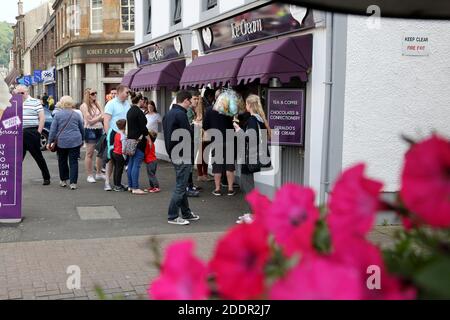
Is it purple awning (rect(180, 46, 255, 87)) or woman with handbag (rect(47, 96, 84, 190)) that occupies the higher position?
purple awning (rect(180, 46, 255, 87))

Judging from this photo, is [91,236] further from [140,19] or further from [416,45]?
[140,19]

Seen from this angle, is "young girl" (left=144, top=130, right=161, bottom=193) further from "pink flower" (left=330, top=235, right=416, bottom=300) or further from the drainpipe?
"pink flower" (left=330, top=235, right=416, bottom=300)

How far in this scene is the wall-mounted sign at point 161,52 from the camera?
1384 cm

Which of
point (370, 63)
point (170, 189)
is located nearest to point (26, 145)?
point (170, 189)

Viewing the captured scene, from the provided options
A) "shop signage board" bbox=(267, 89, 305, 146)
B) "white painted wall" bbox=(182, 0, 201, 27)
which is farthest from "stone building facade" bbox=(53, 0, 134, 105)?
"shop signage board" bbox=(267, 89, 305, 146)

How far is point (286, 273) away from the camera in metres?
0.88

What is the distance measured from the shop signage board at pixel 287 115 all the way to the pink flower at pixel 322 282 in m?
7.72

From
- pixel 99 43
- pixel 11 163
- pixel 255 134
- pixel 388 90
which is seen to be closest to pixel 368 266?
Answer: pixel 388 90

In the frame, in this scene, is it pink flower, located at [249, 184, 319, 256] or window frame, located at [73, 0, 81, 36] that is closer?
pink flower, located at [249, 184, 319, 256]

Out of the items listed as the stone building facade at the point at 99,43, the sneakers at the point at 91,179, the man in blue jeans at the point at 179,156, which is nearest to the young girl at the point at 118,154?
the sneakers at the point at 91,179

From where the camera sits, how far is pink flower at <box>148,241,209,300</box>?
3.09 ft

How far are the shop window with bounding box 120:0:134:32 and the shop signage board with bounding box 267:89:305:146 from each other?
20440mm

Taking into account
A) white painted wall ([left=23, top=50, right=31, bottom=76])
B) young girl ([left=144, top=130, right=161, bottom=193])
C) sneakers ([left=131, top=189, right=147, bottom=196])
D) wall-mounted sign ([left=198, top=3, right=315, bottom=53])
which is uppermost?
white painted wall ([left=23, top=50, right=31, bottom=76])

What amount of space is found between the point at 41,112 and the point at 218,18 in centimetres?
372
